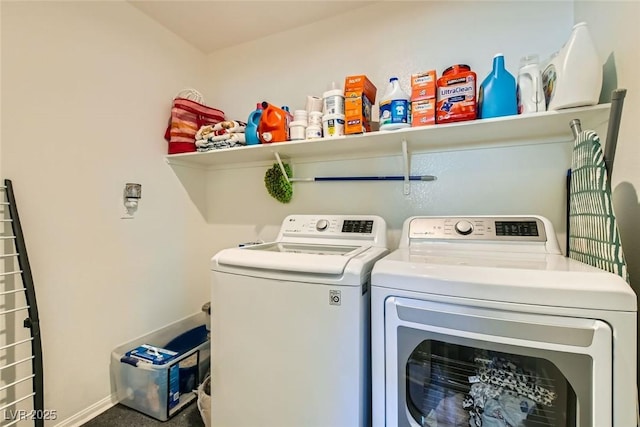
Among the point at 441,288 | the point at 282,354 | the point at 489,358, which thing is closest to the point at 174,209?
the point at 282,354

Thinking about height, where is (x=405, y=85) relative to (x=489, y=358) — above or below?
above

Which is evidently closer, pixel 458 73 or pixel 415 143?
pixel 458 73

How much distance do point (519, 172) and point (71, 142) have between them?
86.9 inches

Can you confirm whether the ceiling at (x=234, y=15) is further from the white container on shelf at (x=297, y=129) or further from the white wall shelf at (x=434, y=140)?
the white wall shelf at (x=434, y=140)

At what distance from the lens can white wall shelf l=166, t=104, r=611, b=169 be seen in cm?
114

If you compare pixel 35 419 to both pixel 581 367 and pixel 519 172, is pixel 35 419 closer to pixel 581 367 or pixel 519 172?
pixel 581 367

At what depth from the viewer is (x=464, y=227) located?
1.24m

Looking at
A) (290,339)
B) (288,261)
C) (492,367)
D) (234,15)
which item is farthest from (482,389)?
(234,15)

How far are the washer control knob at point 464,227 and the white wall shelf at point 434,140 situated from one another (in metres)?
A: 0.42

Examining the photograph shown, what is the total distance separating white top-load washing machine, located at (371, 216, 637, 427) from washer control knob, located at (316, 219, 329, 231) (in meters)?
0.60

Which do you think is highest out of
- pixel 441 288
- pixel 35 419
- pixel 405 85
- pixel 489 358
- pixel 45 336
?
pixel 405 85

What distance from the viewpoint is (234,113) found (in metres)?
2.11

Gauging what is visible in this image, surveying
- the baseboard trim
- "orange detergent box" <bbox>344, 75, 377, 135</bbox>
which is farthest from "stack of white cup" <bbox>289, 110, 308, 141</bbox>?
the baseboard trim

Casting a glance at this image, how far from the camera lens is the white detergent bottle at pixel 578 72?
98cm
